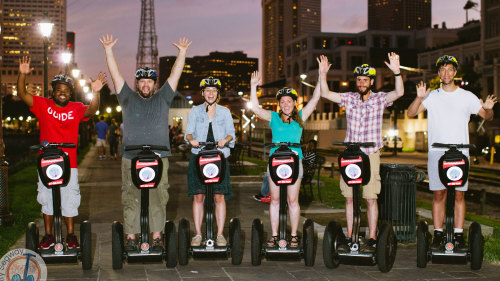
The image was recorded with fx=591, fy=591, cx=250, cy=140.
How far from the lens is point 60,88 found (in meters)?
6.46

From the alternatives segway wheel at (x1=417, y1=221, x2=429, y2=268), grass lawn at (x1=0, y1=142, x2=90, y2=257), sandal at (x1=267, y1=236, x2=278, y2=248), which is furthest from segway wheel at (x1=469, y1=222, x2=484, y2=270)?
grass lawn at (x1=0, y1=142, x2=90, y2=257)

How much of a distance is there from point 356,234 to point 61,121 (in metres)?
3.38

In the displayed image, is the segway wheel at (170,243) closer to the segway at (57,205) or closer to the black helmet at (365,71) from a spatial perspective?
the segway at (57,205)

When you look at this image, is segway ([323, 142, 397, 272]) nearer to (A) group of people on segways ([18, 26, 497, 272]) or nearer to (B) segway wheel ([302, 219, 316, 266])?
(A) group of people on segways ([18, 26, 497, 272])

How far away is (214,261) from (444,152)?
2.87m

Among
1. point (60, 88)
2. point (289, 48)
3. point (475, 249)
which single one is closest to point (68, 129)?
point (60, 88)

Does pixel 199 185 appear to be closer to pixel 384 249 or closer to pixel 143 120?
pixel 143 120

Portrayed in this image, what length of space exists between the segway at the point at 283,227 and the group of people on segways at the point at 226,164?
0.04 feet

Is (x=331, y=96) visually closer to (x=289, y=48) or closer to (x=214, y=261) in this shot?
(x=214, y=261)

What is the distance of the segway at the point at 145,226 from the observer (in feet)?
19.7

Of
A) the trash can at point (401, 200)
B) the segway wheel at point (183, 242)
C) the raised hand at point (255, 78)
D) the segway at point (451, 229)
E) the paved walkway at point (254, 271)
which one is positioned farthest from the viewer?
the trash can at point (401, 200)

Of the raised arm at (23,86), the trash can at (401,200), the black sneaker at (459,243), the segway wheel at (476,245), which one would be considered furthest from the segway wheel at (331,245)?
the raised arm at (23,86)

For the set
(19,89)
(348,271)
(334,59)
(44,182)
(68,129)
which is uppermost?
(334,59)

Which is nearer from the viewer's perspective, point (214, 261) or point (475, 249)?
point (475, 249)
